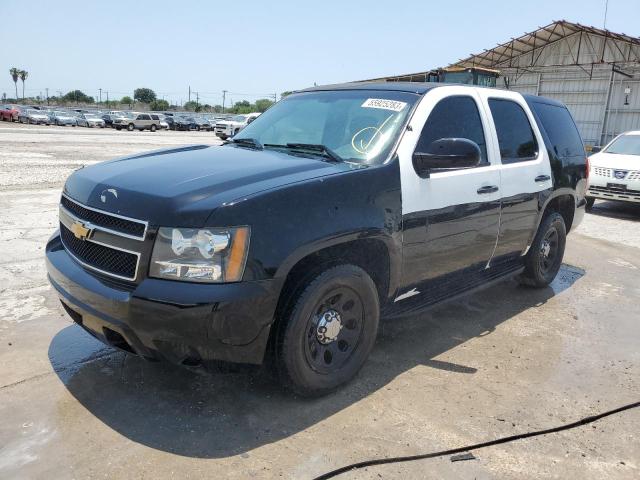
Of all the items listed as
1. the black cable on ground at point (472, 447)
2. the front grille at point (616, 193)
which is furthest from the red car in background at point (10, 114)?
the black cable on ground at point (472, 447)

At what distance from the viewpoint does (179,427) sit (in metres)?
2.97

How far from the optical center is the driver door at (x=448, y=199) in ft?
11.8

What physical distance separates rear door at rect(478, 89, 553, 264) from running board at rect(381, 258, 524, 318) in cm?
A: 16

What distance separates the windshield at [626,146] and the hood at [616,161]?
248 mm

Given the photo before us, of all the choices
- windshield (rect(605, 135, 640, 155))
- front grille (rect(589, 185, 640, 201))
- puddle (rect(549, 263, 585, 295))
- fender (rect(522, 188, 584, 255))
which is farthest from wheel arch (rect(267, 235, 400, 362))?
windshield (rect(605, 135, 640, 155))

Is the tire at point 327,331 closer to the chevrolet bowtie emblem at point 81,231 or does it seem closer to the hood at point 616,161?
the chevrolet bowtie emblem at point 81,231

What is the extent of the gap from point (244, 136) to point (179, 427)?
89.4 inches

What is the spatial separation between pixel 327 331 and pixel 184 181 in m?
1.20

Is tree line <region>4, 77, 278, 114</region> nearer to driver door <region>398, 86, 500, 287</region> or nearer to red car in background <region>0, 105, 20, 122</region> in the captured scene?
red car in background <region>0, 105, 20, 122</region>

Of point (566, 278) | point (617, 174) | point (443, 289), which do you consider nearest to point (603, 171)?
point (617, 174)

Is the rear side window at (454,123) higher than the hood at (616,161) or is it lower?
higher

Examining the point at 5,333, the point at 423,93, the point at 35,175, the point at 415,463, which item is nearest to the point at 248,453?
the point at 415,463

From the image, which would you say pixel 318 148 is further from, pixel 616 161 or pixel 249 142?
pixel 616 161

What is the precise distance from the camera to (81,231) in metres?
3.08
